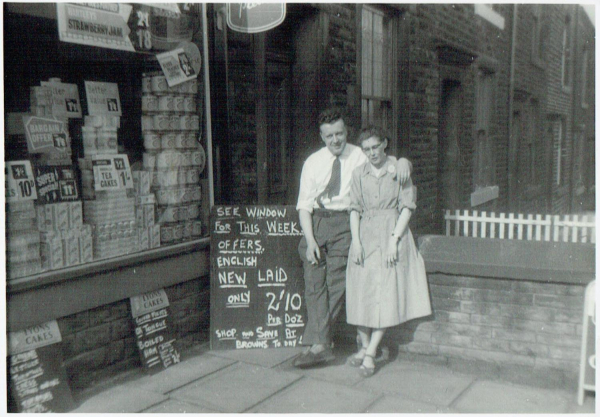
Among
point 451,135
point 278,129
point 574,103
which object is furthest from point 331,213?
point 574,103

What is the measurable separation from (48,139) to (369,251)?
7.38ft

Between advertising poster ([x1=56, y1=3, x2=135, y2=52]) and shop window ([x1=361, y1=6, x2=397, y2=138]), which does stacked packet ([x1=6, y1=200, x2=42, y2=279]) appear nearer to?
advertising poster ([x1=56, y1=3, x2=135, y2=52])

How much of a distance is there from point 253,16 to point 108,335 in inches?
107

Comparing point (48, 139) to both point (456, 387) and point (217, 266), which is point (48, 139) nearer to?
point (217, 266)

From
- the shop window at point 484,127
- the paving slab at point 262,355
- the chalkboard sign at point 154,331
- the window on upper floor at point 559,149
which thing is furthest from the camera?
the window on upper floor at point 559,149

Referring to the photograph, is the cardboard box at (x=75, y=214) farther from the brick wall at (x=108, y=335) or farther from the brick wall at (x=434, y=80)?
the brick wall at (x=434, y=80)

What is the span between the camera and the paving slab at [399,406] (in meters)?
3.96

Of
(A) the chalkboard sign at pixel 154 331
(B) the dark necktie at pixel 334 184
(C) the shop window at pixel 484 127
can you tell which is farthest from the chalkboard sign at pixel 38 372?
(C) the shop window at pixel 484 127

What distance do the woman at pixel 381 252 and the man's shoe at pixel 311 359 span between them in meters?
0.29

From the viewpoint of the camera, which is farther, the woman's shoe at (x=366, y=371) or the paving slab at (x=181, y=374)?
the woman's shoe at (x=366, y=371)

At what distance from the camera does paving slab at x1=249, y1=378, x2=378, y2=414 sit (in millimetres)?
3979

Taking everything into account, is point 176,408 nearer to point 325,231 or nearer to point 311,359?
point 311,359

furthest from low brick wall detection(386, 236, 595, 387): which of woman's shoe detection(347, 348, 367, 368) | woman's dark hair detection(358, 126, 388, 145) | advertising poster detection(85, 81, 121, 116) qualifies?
advertising poster detection(85, 81, 121, 116)

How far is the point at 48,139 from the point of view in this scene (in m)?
4.16
